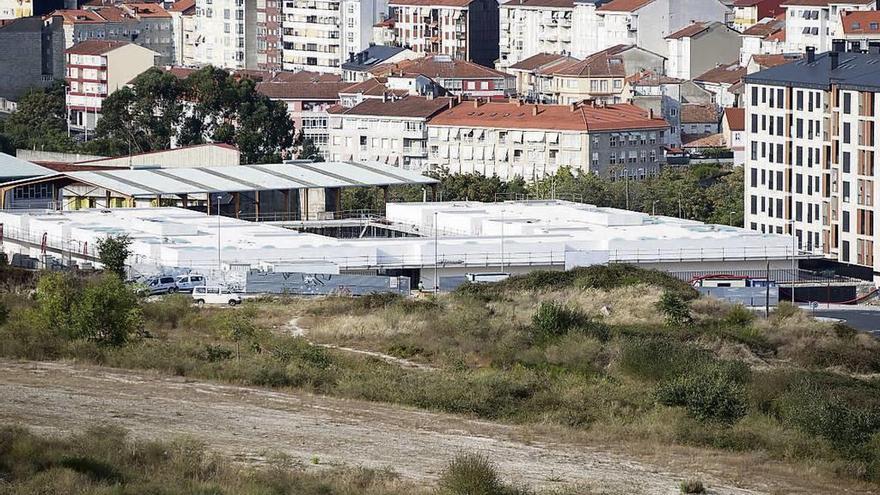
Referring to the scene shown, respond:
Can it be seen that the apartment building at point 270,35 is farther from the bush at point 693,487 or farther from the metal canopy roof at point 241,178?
the bush at point 693,487

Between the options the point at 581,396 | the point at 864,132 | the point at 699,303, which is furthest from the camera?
the point at 864,132

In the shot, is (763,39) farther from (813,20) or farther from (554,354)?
(554,354)

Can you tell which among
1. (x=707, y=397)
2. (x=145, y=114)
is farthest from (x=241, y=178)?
(x=707, y=397)

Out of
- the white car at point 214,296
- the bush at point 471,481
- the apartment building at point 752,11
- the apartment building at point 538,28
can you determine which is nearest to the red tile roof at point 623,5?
the apartment building at point 538,28

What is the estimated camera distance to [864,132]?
211 feet

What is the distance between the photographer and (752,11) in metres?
122

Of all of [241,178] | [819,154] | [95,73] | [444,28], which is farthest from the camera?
[444,28]

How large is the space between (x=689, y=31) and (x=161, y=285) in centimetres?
7209

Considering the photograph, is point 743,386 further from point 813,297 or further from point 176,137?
point 176,137

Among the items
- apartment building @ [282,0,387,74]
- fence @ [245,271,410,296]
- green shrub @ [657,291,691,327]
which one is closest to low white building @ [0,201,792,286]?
fence @ [245,271,410,296]

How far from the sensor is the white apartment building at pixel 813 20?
105725 millimetres

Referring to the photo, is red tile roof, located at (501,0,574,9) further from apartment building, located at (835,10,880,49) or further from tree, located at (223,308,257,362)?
tree, located at (223,308,257,362)

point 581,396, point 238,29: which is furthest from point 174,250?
point 238,29

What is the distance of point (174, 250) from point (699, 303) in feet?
43.9
